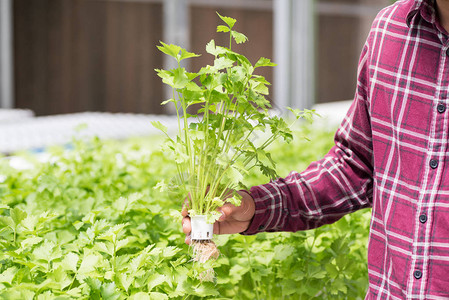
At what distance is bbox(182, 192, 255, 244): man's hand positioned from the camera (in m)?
1.07

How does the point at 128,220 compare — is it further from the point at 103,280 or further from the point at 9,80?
the point at 9,80

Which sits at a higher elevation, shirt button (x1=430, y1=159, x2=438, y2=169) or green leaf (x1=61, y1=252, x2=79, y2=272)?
shirt button (x1=430, y1=159, x2=438, y2=169)

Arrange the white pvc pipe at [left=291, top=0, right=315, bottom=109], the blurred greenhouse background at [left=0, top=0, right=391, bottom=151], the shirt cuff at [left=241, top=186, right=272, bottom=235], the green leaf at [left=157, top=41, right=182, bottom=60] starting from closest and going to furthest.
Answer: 1. the green leaf at [left=157, top=41, right=182, bottom=60]
2. the shirt cuff at [left=241, top=186, right=272, bottom=235]
3. the white pvc pipe at [left=291, top=0, right=315, bottom=109]
4. the blurred greenhouse background at [left=0, top=0, right=391, bottom=151]

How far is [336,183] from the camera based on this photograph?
1.21m

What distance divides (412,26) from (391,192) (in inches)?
11.0

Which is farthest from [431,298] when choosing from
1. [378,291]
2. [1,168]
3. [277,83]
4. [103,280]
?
[277,83]

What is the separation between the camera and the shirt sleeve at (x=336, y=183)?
46.5 inches

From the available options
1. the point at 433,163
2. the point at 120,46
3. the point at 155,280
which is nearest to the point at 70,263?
the point at 155,280

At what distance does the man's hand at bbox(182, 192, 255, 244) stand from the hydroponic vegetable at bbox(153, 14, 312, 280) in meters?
0.02

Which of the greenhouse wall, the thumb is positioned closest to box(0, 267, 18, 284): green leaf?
the thumb

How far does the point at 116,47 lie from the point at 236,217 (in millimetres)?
8357

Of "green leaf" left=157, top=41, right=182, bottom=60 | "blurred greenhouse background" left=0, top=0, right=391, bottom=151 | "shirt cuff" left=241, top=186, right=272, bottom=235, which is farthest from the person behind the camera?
"blurred greenhouse background" left=0, top=0, right=391, bottom=151

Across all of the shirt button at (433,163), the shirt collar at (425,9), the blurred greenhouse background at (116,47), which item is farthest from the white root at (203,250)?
the blurred greenhouse background at (116,47)

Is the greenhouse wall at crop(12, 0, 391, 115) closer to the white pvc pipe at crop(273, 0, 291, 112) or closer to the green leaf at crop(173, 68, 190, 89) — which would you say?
the white pvc pipe at crop(273, 0, 291, 112)
